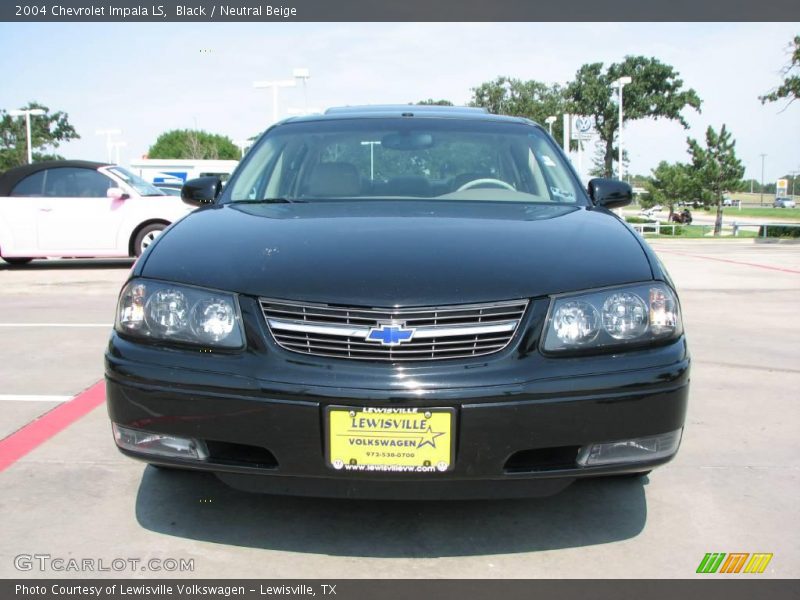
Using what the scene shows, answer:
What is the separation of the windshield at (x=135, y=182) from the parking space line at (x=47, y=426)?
7753 mm

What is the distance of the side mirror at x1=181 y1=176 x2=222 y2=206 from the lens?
3867mm

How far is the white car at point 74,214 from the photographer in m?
11.7

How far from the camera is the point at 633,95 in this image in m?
61.5

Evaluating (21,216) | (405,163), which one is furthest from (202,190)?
(21,216)

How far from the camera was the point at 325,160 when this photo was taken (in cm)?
383

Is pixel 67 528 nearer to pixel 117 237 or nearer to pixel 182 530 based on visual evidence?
pixel 182 530

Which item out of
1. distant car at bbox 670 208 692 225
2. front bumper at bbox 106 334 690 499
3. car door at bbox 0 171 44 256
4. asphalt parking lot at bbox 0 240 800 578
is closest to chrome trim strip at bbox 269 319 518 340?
front bumper at bbox 106 334 690 499

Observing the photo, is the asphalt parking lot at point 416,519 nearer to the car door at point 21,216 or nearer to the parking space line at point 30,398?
the parking space line at point 30,398

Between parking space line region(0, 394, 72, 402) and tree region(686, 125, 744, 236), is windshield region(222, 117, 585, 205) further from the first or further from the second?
tree region(686, 125, 744, 236)

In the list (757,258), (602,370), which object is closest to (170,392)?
(602,370)

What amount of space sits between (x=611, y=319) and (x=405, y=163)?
5.16 feet

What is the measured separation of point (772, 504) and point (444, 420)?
4.94ft

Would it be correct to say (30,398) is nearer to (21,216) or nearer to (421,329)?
(421,329)

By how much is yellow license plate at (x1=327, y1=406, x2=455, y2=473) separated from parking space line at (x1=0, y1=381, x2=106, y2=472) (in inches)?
70.4
